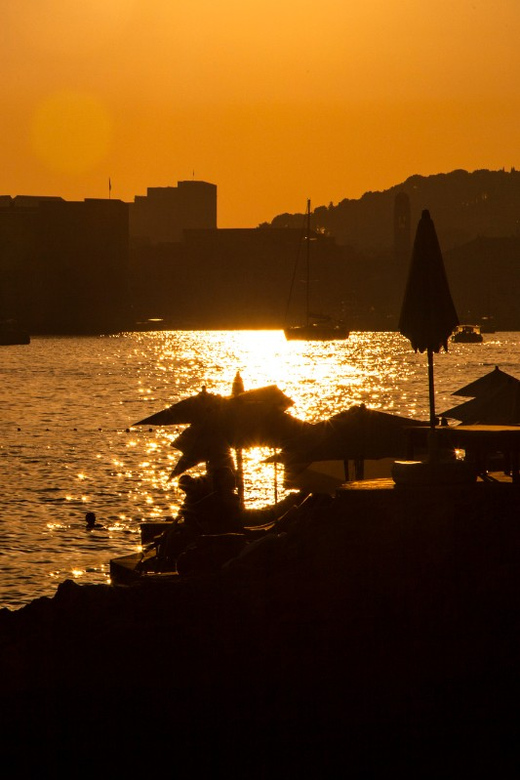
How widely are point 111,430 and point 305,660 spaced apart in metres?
70.5

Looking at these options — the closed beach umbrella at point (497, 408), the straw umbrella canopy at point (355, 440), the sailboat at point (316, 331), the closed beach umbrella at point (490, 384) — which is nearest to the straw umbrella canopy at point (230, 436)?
the straw umbrella canopy at point (355, 440)

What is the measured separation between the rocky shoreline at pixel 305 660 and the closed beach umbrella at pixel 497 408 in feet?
40.5

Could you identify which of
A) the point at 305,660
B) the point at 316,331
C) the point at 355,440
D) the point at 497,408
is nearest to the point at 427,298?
the point at 305,660

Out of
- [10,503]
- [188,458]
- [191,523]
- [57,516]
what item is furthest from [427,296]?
[10,503]

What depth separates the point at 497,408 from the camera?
26.7 metres

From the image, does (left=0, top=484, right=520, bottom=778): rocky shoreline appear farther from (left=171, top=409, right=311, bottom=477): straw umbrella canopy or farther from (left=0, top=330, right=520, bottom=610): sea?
(left=0, top=330, right=520, bottom=610): sea

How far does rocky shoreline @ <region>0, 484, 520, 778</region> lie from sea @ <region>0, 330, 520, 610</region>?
10.2 meters

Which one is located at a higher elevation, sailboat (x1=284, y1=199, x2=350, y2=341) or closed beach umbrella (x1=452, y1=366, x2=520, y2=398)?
sailboat (x1=284, y1=199, x2=350, y2=341)

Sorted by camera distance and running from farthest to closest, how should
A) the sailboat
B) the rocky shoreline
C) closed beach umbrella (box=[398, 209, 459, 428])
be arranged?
1. the sailboat
2. closed beach umbrella (box=[398, 209, 459, 428])
3. the rocky shoreline

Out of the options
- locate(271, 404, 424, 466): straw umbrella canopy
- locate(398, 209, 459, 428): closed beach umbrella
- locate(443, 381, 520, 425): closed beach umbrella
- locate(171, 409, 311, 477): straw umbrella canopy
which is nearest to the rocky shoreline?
locate(398, 209, 459, 428): closed beach umbrella

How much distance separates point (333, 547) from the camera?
1371 centimetres

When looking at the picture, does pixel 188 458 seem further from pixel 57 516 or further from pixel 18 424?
pixel 18 424

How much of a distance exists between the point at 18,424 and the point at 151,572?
7106cm

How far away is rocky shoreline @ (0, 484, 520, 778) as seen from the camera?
12.4m
